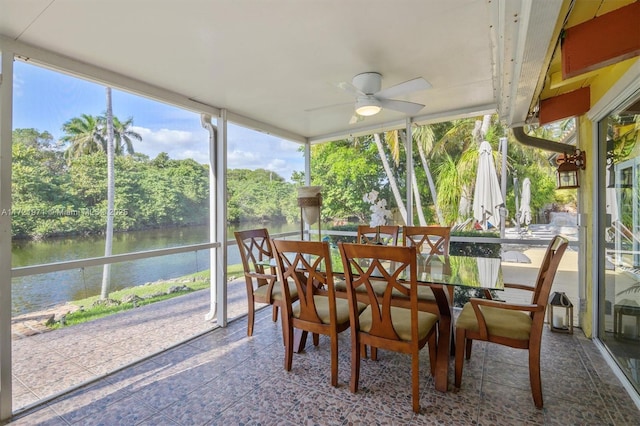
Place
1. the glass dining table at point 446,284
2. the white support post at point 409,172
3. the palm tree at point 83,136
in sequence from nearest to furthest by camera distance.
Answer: the glass dining table at point 446,284
the palm tree at point 83,136
the white support post at point 409,172

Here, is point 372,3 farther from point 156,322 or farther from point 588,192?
point 156,322

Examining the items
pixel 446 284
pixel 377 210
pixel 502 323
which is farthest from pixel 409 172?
pixel 502 323

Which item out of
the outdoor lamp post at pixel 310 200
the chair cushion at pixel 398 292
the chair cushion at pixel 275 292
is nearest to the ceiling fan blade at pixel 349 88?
the outdoor lamp post at pixel 310 200

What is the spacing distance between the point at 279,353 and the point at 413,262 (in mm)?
1658

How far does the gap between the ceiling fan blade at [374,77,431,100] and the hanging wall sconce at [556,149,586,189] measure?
166cm

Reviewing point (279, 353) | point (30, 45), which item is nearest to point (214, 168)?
point (30, 45)

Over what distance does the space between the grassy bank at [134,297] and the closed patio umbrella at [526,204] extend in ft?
11.3

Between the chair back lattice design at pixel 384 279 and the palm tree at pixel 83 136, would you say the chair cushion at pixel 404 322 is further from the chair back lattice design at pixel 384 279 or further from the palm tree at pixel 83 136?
the palm tree at pixel 83 136

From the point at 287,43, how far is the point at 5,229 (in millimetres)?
2265

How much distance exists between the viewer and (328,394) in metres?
2.08

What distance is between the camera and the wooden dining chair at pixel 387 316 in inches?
70.4

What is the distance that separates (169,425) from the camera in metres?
1.81

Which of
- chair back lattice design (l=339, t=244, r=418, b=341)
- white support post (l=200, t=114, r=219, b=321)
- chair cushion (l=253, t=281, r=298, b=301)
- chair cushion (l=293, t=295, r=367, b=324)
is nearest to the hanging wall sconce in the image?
chair back lattice design (l=339, t=244, r=418, b=341)

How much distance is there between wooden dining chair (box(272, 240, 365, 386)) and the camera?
2.12 meters
